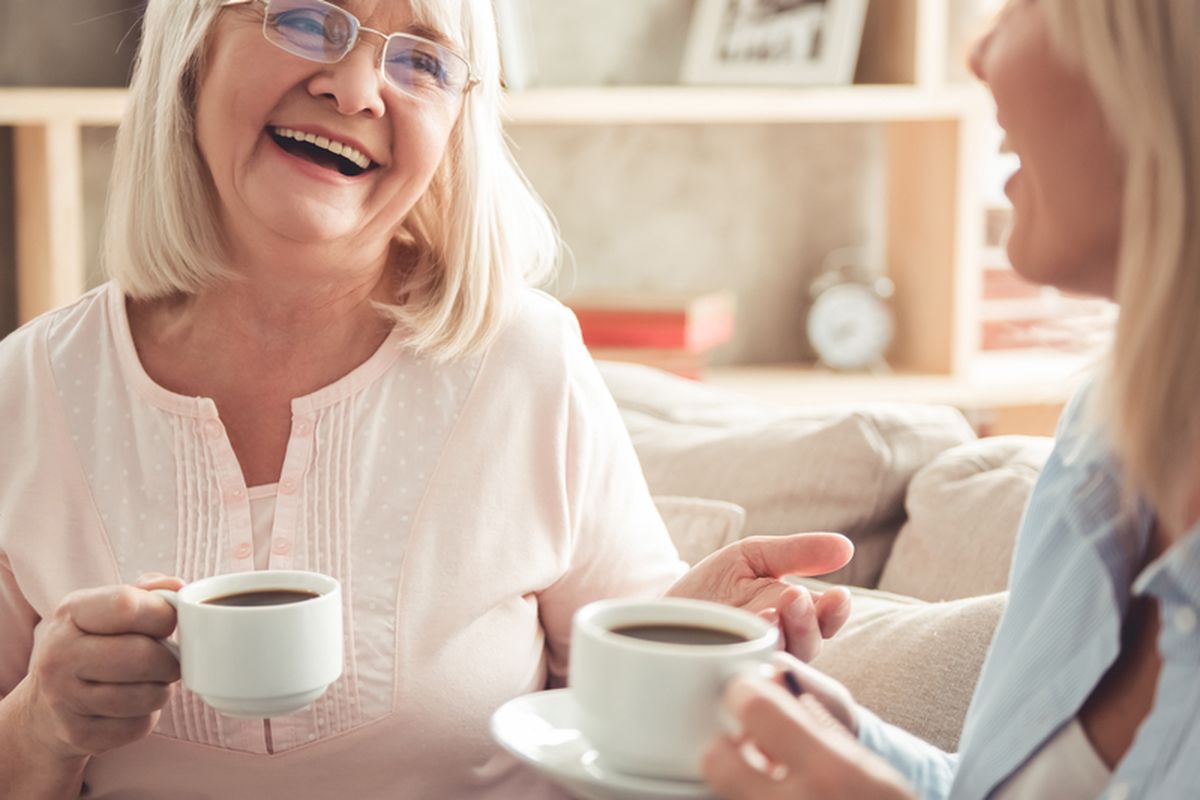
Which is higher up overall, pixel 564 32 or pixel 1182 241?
pixel 564 32

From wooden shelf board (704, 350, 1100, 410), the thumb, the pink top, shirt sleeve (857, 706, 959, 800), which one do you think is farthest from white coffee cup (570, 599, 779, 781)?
wooden shelf board (704, 350, 1100, 410)

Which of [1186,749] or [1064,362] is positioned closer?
[1186,749]

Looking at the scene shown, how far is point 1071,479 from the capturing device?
3.50ft

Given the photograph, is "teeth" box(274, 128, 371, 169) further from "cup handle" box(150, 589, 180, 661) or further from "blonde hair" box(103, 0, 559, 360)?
"cup handle" box(150, 589, 180, 661)

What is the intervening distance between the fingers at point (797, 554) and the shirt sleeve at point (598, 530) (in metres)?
0.19

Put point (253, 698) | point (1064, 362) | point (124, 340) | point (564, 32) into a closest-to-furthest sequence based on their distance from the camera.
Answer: point (253, 698)
point (124, 340)
point (564, 32)
point (1064, 362)

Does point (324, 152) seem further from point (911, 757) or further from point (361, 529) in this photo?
point (911, 757)

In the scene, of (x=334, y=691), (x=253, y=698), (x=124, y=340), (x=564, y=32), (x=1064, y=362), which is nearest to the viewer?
(x=253, y=698)

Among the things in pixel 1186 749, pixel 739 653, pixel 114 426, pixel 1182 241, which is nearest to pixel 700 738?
pixel 739 653

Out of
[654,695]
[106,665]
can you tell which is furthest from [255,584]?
[654,695]

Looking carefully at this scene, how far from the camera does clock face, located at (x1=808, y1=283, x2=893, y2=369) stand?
3039 millimetres

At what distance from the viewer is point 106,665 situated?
109 centimetres

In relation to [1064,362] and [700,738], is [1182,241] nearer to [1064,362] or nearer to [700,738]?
[700,738]

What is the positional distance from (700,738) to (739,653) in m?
0.06
